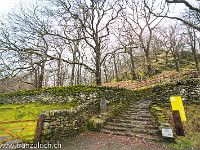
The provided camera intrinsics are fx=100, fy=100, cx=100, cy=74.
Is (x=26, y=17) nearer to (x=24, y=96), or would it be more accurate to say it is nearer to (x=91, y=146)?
(x=24, y=96)

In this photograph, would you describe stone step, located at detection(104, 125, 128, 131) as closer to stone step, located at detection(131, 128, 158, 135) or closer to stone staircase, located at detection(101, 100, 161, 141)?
stone staircase, located at detection(101, 100, 161, 141)

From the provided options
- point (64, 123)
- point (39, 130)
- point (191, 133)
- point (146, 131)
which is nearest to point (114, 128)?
point (146, 131)

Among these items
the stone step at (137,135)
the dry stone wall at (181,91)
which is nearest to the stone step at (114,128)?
the stone step at (137,135)

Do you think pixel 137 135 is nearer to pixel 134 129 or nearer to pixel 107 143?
pixel 134 129

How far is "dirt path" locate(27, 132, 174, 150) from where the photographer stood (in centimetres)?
374

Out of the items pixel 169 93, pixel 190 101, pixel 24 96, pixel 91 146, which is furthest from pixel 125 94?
pixel 24 96

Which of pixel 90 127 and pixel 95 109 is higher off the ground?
pixel 95 109

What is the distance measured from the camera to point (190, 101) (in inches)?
246

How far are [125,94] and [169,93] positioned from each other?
10.1ft

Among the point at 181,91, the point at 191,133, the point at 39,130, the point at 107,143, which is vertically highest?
the point at 181,91

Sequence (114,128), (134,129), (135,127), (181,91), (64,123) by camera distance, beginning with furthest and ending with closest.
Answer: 1. (181,91)
2. (114,128)
3. (135,127)
4. (134,129)
5. (64,123)

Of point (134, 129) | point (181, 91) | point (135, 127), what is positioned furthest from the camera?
point (181, 91)

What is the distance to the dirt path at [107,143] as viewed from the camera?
3.74 metres

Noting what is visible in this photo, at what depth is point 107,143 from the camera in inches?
164
